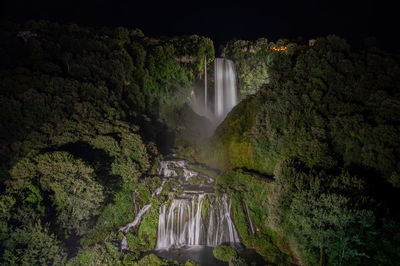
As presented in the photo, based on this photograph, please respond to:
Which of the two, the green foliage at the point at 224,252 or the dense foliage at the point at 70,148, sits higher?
the dense foliage at the point at 70,148

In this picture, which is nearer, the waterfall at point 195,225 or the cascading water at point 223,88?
the waterfall at point 195,225

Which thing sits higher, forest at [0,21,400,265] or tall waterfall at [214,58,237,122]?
tall waterfall at [214,58,237,122]

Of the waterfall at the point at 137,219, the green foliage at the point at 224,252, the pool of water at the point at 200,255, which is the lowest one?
the pool of water at the point at 200,255

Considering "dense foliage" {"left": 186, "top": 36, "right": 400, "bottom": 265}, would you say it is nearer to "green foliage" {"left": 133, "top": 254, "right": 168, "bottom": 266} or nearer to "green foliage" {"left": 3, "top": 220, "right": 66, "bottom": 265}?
"green foliage" {"left": 133, "top": 254, "right": 168, "bottom": 266}

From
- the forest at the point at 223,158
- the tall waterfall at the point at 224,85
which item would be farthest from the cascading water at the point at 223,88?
the forest at the point at 223,158

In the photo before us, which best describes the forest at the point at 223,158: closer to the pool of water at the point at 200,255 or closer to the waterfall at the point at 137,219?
the waterfall at the point at 137,219

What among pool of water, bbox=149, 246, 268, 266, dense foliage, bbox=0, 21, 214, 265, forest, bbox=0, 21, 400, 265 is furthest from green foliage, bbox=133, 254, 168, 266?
dense foliage, bbox=0, 21, 214, 265
